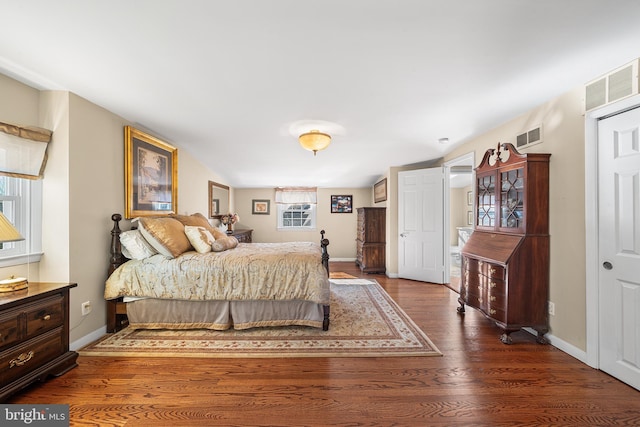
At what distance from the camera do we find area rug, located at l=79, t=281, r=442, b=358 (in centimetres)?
229

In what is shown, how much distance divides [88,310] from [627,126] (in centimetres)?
471

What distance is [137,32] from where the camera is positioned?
1544 mm

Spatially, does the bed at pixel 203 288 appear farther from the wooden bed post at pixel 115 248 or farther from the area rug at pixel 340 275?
the area rug at pixel 340 275

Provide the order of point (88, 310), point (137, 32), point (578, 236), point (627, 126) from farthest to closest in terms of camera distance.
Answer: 1. point (88, 310)
2. point (578, 236)
3. point (627, 126)
4. point (137, 32)

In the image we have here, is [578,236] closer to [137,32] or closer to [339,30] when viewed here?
[339,30]

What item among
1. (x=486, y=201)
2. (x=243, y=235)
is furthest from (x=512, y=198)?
(x=243, y=235)

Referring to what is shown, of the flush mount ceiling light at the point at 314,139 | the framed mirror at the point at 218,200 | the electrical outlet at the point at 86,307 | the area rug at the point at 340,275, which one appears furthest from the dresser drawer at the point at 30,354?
the area rug at the point at 340,275

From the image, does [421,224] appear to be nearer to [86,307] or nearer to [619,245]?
[619,245]

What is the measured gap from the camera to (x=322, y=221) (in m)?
6.82

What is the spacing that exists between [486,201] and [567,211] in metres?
0.75

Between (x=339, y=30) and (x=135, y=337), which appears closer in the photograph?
(x=339, y=30)

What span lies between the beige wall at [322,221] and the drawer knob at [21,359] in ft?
16.7

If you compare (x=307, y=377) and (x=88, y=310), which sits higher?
(x=88, y=310)

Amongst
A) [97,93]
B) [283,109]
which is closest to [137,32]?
[97,93]
